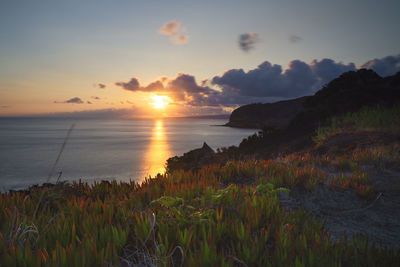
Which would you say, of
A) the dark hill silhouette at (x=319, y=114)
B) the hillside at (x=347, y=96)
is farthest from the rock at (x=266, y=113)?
the dark hill silhouette at (x=319, y=114)

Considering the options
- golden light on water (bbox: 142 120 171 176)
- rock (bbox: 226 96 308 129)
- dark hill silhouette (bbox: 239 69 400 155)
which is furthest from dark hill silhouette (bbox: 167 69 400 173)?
rock (bbox: 226 96 308 129)

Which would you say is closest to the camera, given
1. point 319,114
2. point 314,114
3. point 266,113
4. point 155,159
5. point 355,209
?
point 355,209

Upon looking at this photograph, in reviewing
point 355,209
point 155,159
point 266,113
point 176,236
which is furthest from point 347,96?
point 266,113

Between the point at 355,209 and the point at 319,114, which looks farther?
the point at 319,114

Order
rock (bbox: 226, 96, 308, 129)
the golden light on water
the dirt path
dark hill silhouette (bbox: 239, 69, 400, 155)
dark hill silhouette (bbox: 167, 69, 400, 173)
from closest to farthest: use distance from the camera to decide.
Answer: the dirt path
dark hill silhouette (bbox: 167, 69, 400, 173)
dark hill silhouette (bbox: 239, 69, 400, 155)
the golden light on water
rock (bbox: 226, 96, 308, 129)

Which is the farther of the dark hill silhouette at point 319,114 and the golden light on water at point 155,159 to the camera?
the golden light on water at point 155,159

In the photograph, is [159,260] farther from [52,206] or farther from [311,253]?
[52,206]

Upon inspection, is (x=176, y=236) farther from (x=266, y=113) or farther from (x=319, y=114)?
(x=266, y=113)

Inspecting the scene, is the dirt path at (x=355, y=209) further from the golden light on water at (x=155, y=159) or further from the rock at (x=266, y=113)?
the rock at (x=266, y=113)

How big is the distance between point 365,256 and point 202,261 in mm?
1429

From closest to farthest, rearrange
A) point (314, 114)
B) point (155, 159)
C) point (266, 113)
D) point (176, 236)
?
point (176, 236) → point (314, 114) → point (155, 159) → point (266, 113)

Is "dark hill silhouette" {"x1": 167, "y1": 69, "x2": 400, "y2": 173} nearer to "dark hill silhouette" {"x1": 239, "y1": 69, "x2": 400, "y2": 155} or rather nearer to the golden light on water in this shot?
"dark hill silhouette" {"x1": 239, "y1": 69, "x2": 400, "y2": 155}

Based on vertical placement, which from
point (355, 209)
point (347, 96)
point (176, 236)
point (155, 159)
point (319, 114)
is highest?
point (347, 96)

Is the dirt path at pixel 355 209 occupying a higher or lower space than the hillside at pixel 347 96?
lower
